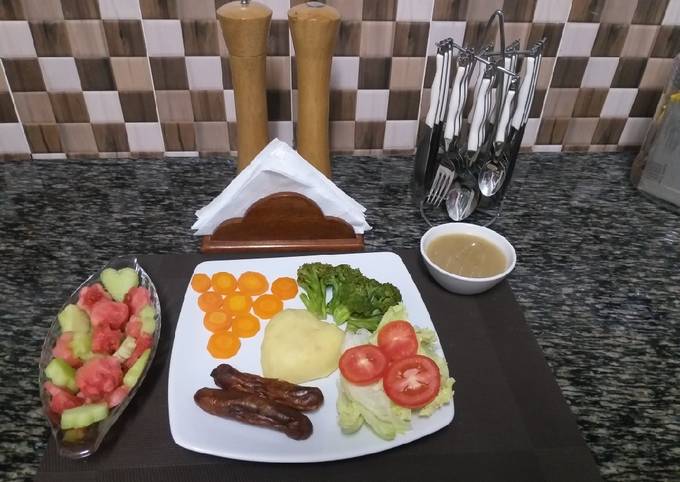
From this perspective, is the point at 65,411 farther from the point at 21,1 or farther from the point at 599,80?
the point at 599,80

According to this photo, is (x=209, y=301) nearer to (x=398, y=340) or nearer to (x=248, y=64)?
(x=398, y=340)

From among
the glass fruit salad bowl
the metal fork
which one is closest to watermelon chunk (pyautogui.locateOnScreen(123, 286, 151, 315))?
Result: the glass fruit salad bowl

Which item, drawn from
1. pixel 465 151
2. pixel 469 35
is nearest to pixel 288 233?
pixel 465 151

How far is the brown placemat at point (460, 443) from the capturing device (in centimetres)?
67

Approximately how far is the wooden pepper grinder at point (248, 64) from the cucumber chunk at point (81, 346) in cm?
47

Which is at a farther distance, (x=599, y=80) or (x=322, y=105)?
(x=599, y=80)

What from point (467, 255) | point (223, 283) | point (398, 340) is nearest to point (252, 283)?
point (223, 283)

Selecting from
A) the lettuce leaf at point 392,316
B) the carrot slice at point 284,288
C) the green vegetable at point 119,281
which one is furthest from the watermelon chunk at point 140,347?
the lettuce leaf at point 392,316

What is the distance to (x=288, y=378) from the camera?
753 mm

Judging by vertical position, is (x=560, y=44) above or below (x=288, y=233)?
above

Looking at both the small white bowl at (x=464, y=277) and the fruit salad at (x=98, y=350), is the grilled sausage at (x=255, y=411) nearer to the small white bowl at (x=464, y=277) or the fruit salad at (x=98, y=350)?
the fruit salad at (x=98, y=350)

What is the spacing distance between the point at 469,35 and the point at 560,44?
201 mm

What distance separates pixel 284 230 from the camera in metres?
0.99

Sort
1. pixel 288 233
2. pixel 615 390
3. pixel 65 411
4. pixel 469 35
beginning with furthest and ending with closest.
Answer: pixel 469 35 → pixel 288 233 → pixel 615 390 → pixel 65 411
